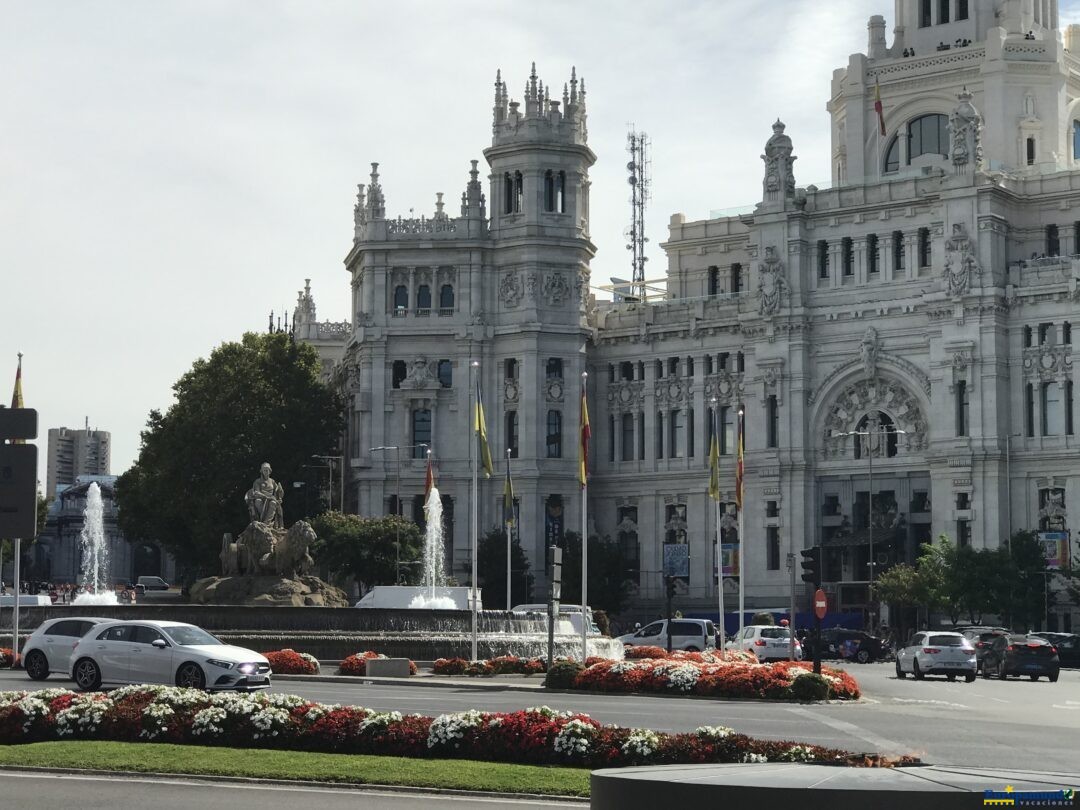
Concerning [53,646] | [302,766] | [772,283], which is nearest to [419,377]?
[772,283]

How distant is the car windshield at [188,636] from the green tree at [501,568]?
69.1 m

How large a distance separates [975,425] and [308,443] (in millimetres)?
39263

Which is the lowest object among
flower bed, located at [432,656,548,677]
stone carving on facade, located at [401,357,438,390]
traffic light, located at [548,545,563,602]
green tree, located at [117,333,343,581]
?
flower bed, located at [432,656,548,677]

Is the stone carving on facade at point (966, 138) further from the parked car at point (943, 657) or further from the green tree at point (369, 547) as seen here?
the parked car at point (943, 657)

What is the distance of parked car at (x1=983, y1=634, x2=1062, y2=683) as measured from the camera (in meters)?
61.8

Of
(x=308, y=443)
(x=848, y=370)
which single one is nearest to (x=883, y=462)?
(x=848, y=370)

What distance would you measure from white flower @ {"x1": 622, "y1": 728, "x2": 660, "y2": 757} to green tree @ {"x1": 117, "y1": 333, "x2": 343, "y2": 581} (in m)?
83.6

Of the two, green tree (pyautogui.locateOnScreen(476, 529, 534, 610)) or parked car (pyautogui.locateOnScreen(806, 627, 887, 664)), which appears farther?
green tree (pyautogui.locateOnScreen(476, 529, 534, 610))

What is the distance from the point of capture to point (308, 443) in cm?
11319

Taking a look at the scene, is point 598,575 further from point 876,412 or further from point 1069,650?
point 1069,650

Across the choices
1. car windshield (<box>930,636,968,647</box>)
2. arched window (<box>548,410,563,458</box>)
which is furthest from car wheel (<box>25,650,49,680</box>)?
arched window (<box>548,410,563,458</box>)

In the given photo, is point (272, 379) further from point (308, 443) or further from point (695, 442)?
point (695, 442)

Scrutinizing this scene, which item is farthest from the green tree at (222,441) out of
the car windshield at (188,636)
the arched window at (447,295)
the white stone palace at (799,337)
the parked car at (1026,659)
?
the car windshield at (188,636)

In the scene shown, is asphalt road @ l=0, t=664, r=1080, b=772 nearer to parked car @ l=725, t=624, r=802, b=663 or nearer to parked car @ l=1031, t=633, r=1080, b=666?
parked car @ l=725, t=624, r=802, b=663
